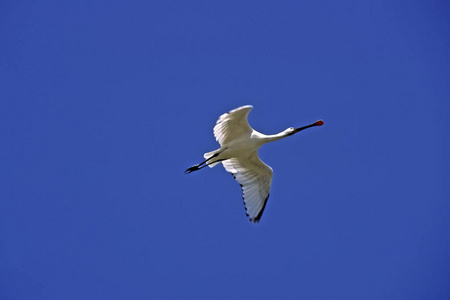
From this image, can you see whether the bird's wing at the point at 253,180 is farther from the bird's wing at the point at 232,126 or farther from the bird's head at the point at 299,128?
the bird's head at the point at 299,128

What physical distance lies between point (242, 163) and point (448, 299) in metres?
27.9

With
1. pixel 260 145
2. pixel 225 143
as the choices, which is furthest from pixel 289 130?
pixel 225 143

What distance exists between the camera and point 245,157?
11.8 meters

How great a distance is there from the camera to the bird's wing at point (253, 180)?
11.8 meters

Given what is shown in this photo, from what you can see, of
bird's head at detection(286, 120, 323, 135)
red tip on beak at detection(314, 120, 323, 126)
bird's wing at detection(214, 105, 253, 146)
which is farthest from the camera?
red tip on beak at detection(314, 120, 323, 126)

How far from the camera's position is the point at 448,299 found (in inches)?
1347

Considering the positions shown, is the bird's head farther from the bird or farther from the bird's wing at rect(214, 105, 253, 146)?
the bird's wing at rect(214, 105, 253, 146)

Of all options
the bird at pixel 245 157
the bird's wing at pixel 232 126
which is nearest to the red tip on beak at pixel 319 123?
the bird at pixel 245 157

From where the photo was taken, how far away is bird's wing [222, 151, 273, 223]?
1181cm

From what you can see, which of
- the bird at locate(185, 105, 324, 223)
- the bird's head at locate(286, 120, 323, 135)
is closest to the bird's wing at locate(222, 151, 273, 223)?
the bird at locate(185, 105, 324, 223)

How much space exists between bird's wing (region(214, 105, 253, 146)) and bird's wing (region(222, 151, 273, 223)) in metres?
0.69

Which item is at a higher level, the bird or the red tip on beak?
the red tip on beak

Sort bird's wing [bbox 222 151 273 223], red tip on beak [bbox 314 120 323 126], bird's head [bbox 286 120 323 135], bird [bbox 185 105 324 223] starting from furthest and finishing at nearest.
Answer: red tip on beak [bbox 314 120 323 126], bird's wing [bbox 222 151 273 223], bird's head [bbox 286 120 323 135], bird [bbox 185 105 324 223]

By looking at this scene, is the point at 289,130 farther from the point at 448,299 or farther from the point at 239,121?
the point at 448,299
